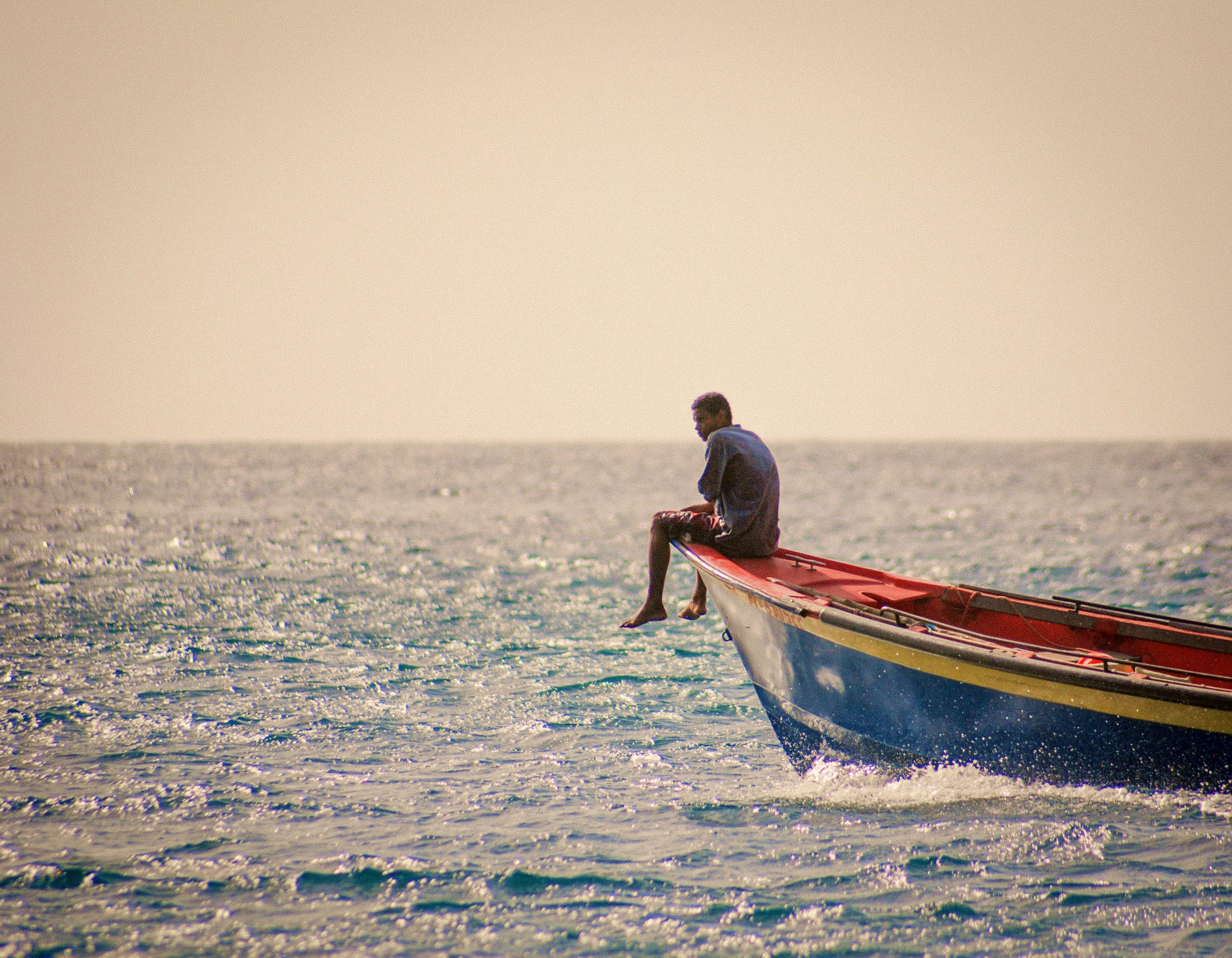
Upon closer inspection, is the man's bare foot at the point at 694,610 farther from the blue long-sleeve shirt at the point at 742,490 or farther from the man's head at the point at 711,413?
the man's head at the point at 711,413

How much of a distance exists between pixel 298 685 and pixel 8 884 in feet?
16.3

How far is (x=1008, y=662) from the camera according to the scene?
6.64m

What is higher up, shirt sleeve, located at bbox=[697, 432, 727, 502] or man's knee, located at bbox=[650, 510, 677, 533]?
shirt sleeve, located at bbox=[697, 432, 727, 502]

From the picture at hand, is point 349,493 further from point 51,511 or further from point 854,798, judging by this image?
point 854,798

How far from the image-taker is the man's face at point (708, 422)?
854 cm

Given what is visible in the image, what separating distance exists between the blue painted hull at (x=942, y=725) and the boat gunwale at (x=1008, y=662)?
0.14 m

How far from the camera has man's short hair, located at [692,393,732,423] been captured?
27.9 feet

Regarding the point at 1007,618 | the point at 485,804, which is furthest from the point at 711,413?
the point at 485,804

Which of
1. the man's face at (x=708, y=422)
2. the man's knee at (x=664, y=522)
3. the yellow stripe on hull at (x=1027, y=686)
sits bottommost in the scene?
the yellow stripe on hull at (x=1027, y=686)

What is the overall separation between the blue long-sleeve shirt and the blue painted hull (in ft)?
1.94

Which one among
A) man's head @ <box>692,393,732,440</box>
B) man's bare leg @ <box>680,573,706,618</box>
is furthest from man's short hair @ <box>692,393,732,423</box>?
man's bare leg @ <box>680,573,706,618</box>

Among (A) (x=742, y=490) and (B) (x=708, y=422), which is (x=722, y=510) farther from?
(B) (x=708, y=422)

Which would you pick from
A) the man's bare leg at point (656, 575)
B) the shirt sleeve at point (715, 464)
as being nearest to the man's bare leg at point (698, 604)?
the man's bare leg at point (656, 575)

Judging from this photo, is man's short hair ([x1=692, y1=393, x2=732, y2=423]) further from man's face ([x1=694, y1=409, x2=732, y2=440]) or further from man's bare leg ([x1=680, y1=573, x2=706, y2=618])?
man's bare leg ([x1=680, y1=573, x2=706, y2=618])
